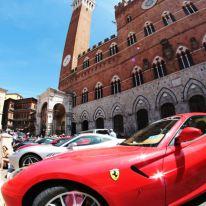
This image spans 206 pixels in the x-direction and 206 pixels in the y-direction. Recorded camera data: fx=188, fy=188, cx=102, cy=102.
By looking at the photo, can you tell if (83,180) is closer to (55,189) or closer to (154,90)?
(55,189)

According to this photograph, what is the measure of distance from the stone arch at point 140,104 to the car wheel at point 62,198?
1668 cm

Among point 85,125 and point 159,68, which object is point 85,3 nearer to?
point 85,125

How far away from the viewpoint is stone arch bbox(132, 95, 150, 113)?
18.3 m

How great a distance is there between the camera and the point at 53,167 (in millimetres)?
2113

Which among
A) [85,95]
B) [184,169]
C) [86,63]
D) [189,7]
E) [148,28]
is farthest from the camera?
[86,63]

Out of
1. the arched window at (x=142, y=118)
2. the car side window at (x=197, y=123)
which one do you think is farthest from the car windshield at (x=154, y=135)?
the arched window at (x=142, y=118)

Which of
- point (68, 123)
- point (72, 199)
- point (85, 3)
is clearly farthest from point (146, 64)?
point (85, 3)

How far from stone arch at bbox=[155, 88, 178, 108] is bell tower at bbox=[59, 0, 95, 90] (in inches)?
613

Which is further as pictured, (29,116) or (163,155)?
(29,116)

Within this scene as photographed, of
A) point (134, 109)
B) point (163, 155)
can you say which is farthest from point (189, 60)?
point (163, 155)

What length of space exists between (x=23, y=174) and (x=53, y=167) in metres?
0.39

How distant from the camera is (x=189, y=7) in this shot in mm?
17781

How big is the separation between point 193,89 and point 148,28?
9241 millimetres

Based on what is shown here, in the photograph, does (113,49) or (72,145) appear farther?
(113,49)
